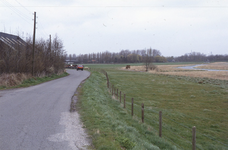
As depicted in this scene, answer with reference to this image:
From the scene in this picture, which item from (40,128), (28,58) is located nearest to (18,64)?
(28,58)

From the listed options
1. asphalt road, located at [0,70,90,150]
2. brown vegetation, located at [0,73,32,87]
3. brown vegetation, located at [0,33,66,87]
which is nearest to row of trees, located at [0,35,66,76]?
brown vegetation, located at [0,33,66,87]

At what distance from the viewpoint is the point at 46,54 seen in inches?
1291

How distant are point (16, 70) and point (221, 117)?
1977cm

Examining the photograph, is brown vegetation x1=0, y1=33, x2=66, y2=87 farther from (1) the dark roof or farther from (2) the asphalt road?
(2) the asphalt road

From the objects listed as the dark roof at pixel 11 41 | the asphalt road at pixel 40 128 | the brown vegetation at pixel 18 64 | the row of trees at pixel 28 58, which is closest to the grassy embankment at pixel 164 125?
the asphalt road at pixel 40 128

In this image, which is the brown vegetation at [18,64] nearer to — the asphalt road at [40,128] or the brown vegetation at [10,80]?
the brown vegetation at [10,80]

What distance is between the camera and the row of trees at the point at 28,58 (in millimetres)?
20594

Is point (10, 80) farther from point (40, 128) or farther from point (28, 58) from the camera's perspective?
point (40, 128)

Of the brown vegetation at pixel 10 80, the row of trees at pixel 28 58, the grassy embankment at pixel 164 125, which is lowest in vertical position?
the grassy embankment at pixel 164 125

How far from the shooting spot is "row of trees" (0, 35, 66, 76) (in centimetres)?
2059

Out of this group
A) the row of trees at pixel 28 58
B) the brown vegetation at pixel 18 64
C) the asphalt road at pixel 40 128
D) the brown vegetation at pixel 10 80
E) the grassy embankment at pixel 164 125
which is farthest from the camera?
the row of trees at pixel 28 58

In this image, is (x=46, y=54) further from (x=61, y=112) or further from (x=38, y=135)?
(x=38, y=135)

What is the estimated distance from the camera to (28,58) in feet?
81.1

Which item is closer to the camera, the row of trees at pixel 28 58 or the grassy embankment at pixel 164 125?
the grassy embankment at pixel 164 125
